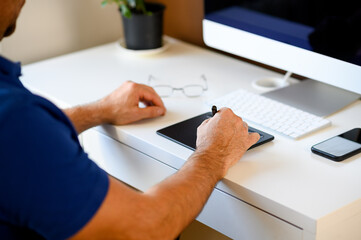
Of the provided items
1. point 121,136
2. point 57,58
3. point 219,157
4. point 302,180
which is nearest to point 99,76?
point 57,58

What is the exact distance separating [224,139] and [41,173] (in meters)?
0.50

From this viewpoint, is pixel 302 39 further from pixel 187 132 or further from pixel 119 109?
pixel 119 109

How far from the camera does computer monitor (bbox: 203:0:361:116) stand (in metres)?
1.39

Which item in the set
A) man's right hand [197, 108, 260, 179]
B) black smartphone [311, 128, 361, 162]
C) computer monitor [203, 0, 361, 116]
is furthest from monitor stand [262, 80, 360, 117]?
man's right hand [197, 108, 260, 179]

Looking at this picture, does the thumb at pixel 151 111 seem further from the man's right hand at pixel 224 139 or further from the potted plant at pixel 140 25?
the potted plant at pixel 140 25

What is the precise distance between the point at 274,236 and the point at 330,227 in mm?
125

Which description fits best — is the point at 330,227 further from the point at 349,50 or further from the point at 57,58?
the point at 57,58

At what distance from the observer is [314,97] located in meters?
1.64

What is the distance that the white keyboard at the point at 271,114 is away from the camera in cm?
143

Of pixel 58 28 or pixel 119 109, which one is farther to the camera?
pixel 58 28

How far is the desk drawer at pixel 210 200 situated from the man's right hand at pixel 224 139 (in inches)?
2.9

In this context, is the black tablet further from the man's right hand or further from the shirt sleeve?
the shirt sleeve

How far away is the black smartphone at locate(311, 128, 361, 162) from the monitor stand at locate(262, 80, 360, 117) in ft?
0.49

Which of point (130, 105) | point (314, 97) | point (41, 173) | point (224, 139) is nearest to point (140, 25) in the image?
point (130, 105)
